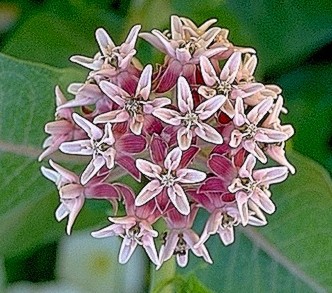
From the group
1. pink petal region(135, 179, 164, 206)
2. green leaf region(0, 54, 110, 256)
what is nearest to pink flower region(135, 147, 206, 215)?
pink petal region(135, 179, 164, 206)

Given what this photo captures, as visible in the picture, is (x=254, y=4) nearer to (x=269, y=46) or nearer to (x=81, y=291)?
(x=269, y=46)

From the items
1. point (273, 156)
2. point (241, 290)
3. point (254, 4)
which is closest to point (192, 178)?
point (273, 156)

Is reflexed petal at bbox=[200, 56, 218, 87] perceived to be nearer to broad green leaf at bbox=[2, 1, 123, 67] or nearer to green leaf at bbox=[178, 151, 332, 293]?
green leaf at bbox=[178, 151, 332, 293]

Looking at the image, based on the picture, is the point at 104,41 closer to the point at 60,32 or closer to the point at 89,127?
the point at 89,127

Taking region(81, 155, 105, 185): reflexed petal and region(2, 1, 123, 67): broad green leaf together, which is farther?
region(2, 1, 123, 67): broad green leaf

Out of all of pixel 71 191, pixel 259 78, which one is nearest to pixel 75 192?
pixel 71 191
